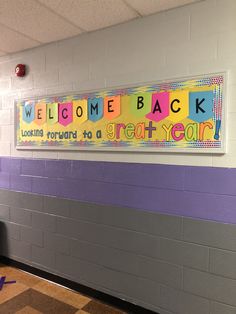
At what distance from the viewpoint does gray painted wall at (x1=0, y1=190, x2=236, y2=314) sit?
5.93 ft

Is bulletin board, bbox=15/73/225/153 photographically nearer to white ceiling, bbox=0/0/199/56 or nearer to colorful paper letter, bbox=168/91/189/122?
colorful paper letter, bbox=168/91/189/122

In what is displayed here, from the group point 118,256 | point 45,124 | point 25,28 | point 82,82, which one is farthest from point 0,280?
point 25,28

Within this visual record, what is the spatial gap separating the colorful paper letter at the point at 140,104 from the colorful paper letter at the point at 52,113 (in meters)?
0.81

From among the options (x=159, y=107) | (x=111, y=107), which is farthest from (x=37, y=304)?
(x=159, y=107)

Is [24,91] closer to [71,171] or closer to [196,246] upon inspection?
[71,171]

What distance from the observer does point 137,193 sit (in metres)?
2.09

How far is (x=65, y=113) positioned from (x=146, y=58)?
0.89 meters

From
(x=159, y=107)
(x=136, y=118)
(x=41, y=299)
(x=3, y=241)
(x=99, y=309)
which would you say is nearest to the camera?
(x=159, y=107)

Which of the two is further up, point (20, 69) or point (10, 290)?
point (20, 69)

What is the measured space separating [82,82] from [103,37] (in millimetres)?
412

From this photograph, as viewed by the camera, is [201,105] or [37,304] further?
[37,304]

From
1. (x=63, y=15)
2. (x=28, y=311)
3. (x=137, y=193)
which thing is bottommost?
(x=28, y=311)

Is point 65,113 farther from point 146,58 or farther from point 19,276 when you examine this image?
point 19,276

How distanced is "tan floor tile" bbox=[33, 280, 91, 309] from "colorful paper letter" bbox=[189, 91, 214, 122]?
5.82ft
